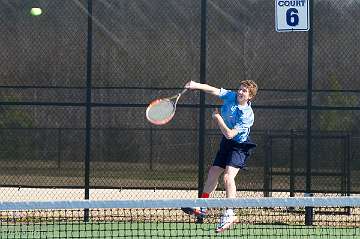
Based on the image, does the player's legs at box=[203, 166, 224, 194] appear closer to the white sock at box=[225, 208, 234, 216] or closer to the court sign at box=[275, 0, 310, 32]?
the white sock at box=[225, 208, 234, 216]

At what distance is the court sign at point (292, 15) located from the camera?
39.9 feet

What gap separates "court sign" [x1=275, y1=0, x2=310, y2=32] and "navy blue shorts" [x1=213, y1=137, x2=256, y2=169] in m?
2.01

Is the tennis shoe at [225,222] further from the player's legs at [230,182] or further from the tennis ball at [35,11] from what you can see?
the tennis ball at [35,11]

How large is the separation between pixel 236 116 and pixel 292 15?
2.15 meters

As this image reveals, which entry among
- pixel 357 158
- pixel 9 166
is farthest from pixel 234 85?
pixel 9 166

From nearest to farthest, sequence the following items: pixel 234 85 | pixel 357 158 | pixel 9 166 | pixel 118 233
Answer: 1. pixel 118 233
2. pixel 357 158
3. pixel 234 85
4. pixel 9 166

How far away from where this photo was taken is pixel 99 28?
1928 cm

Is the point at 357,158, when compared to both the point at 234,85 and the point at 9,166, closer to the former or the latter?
the point at 234,85

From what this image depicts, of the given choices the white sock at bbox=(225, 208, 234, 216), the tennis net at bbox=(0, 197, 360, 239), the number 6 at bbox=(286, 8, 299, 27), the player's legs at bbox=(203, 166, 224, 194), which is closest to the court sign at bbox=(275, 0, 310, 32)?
the number 6 at bbox=(286, 8, 299, 27)

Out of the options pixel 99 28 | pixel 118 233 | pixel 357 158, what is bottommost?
pixel 118 233

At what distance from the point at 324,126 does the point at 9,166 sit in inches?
234

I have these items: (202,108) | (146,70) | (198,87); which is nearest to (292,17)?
(202,108)

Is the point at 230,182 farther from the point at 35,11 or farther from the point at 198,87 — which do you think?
the point at 35,11

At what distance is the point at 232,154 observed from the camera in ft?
34.6
